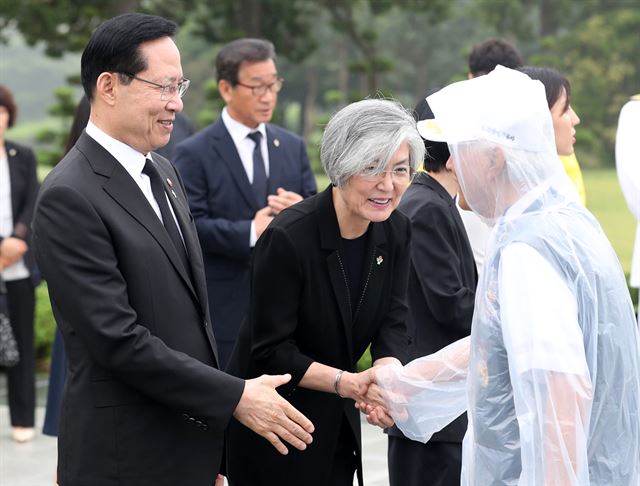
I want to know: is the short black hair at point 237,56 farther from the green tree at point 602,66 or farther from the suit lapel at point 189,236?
the green tree at point 602,66

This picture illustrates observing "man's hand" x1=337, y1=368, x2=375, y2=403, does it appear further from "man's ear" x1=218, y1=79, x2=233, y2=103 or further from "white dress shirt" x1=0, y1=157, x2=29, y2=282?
"white dress shirt" x1=0, y1=157, x2=29, y2=282

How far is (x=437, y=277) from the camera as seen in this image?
12.3 feet

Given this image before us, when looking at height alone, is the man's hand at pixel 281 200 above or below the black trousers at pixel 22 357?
above

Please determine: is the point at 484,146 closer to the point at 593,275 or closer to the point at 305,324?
the point at 593,275

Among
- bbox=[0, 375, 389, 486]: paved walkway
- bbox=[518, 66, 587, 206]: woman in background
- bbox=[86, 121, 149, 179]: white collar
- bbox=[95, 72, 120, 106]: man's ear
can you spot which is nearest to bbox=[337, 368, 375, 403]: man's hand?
bbox=[86, 121, 149, 179]: white collar

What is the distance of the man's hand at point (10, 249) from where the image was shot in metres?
6.27

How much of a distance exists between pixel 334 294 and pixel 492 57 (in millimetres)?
2683

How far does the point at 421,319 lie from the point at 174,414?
1.18 metres

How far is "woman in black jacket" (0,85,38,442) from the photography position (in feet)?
20.9

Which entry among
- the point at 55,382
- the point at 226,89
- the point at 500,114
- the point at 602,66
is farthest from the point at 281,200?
the point at 602,66

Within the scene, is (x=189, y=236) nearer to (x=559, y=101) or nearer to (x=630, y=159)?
(x=559, y=101)

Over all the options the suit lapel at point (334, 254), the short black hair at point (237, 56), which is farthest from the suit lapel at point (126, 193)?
the short black hair at point (237, 56)

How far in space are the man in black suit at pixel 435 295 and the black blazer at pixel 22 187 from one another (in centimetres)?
317

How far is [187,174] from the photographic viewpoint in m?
5.30
